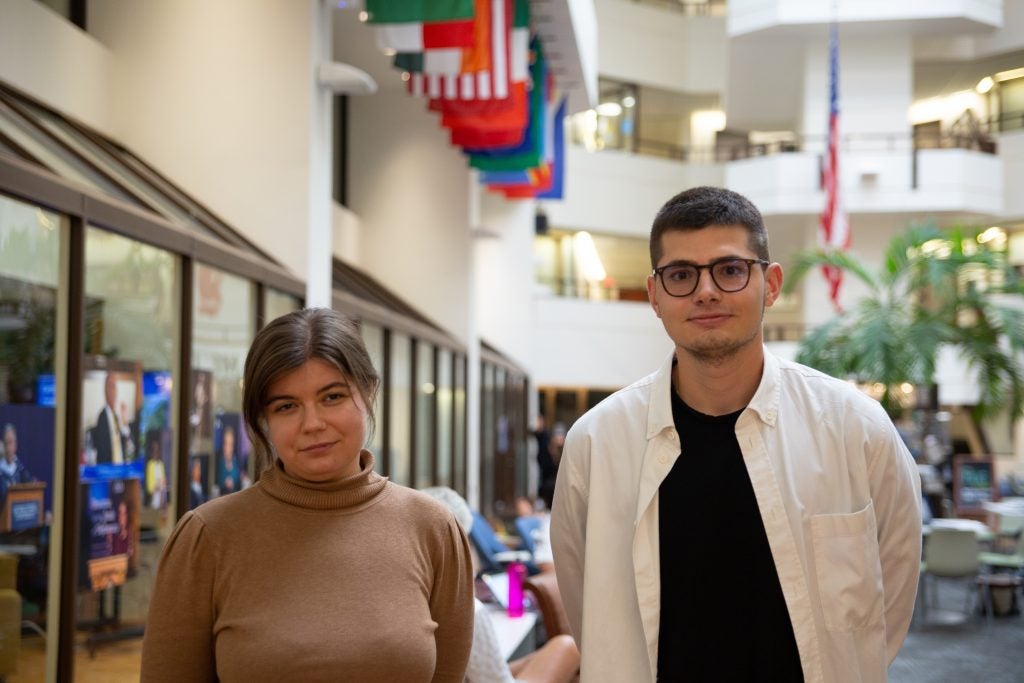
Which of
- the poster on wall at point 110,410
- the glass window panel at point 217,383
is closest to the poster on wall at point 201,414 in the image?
the glass window panel at point 217,383

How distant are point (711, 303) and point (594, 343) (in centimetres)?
2653

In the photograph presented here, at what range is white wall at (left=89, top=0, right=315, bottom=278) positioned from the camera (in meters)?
8.01

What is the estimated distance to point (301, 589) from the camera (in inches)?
88.7

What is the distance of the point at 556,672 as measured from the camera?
4.34 metres

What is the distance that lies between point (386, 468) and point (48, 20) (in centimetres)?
473

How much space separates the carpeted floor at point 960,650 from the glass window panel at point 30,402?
5.80 meters

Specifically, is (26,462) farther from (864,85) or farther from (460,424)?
(864,85)

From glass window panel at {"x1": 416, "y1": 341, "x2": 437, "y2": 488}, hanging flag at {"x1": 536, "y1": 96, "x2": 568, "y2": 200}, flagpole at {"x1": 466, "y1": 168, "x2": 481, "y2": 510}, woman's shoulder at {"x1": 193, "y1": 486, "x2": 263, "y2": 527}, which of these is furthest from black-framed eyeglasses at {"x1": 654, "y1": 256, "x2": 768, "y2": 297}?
hanging flag at {"x1": 536, "y1": 96, "x2": 568, "y2": 200}

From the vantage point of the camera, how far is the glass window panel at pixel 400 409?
1070 centimetres

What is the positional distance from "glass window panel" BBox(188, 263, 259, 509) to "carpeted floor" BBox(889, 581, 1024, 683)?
179 inches

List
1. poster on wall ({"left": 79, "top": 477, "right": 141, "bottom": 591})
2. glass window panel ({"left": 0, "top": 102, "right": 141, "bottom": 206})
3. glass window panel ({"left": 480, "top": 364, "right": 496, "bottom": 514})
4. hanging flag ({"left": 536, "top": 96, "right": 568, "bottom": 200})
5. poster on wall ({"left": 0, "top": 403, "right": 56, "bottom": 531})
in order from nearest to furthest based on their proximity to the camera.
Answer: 1. poster on wall ({"left": 0, "top": 403, "right": 56, "bottom": 531})
2. poster on wall ({"left": 79, "top": 477, "right": 141, "bottom": 591})
3. glass window panel ({"left": 0, "top": 102, "right": 141, "bottom": 206})
4. hanging flag ({"left": 536, "top": 96, "right": 568, "bottom": 200})
5. glass window panel ({"left": 480, "top": 364, "right": 496, "bottom": 514})

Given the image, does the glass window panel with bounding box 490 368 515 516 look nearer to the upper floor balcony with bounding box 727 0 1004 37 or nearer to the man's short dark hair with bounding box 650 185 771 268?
the upper floor balcony with bounding box 727 0 1004 37

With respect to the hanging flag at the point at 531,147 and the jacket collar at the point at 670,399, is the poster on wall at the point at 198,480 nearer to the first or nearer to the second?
the jacket collar at the point at 670,399

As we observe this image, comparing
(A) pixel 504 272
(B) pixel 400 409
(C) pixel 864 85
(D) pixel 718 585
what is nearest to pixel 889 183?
(C) pixel 864 85
